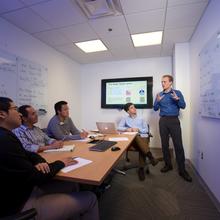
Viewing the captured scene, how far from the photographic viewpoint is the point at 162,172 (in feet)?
9.00

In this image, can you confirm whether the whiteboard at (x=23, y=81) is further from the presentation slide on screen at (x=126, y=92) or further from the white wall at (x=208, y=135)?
Result: the white wall at (x=208, y=135)

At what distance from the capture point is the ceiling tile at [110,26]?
250cm

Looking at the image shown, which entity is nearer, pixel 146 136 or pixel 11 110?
pixel 11 110

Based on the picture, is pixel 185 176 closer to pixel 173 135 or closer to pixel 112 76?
Answer: pixel 173 135

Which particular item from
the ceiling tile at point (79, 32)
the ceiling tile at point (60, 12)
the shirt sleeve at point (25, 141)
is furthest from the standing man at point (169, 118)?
the shirt sleeve at point (25, 141)

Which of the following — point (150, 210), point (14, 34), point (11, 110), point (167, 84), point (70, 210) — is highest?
point (14, 34)

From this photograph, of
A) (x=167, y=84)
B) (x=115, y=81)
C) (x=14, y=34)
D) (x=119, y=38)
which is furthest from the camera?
(x=115, y=81)

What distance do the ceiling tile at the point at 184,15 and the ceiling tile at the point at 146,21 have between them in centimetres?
12

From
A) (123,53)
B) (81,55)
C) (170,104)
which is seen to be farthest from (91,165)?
(81,55)

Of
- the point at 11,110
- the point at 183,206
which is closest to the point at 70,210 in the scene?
the point at 11,110

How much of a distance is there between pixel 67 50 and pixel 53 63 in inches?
18.2

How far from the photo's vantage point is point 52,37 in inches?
122

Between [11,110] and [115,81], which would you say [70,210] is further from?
[115,81]

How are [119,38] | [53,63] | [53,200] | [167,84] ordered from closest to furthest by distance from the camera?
A: [53,200] → [167,84] → [119,38] → [53,63]
